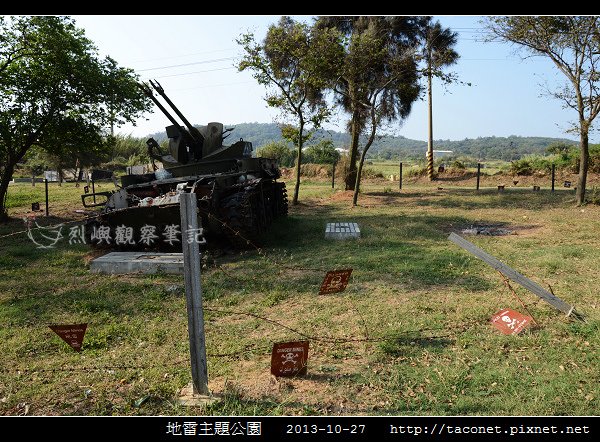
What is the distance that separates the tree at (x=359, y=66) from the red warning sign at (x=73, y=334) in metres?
14.8

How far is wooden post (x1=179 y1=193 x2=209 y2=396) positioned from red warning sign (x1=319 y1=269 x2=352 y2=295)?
1.57 m

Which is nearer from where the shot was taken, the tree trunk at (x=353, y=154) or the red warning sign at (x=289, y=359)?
the red warning sign at (x=289, y=359)

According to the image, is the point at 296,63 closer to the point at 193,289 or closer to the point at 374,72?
the point at 374,72

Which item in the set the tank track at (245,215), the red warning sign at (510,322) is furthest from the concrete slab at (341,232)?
the red warning sign at (510,322)

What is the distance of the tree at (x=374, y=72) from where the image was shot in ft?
56.0

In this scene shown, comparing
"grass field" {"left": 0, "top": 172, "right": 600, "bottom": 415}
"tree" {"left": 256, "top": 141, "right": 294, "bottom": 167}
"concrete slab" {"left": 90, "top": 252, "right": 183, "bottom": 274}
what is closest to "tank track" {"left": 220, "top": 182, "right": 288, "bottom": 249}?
"grass field" {"left": 0, "top": 172, "right": 600, "bottom": 415}

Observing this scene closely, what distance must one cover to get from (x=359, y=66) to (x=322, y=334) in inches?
551

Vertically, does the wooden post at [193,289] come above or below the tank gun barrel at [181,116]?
below

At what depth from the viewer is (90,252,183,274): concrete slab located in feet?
25.6

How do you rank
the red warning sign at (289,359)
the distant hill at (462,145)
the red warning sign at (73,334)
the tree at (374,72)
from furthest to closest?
the distant hill at (462,145), the tree at (374,72), the red warning sign at (73,334), the red warning sign at (289,359)

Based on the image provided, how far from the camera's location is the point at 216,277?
7.51 metres

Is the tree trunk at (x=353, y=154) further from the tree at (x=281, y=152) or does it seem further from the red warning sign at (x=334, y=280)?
the tree at (x=281, y=152)

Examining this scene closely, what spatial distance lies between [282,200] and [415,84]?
10482mm
